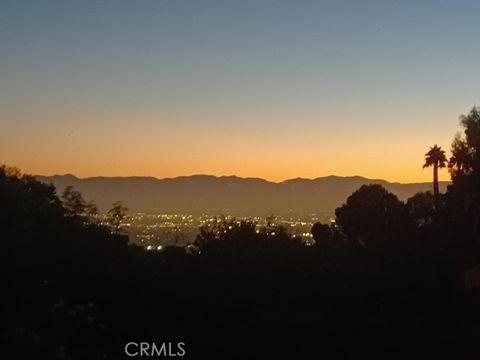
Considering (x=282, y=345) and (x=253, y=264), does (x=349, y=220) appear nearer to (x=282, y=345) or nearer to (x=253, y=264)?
(x=253, y=264)

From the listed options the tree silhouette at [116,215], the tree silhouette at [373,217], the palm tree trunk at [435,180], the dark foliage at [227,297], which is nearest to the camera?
the dark foliage at [227,297]

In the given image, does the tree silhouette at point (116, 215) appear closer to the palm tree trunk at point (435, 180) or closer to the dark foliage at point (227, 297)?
the dark foliage at point (227, 297)

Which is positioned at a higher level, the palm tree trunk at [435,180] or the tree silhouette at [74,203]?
the palm tree trunk at [435,180]

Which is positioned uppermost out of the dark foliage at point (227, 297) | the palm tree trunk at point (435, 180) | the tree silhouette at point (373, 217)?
the palm tree trunk at point (435, 180)

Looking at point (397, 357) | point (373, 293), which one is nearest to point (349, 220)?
point (373, 293)

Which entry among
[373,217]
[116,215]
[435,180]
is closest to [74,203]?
[116,215]

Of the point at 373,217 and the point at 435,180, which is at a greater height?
the point at 435,180

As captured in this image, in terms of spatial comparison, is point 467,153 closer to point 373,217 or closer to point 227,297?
point 373,217

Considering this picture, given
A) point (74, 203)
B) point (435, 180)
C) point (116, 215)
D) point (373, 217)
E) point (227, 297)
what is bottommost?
point (227, 297)

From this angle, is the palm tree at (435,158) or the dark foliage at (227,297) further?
the palm tree at (435,158)

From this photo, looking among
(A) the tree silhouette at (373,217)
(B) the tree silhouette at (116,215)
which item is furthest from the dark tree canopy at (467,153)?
(B) the tree silhouette at (116,215)

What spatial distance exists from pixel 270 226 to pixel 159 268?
21188mm

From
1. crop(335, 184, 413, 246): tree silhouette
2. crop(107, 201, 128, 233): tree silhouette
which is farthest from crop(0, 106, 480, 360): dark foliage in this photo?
crop(335, 184, 413, 246): tree silhouette

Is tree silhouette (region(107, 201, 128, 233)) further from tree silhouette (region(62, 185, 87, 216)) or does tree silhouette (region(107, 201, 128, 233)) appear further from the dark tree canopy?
the dark tree canopy
